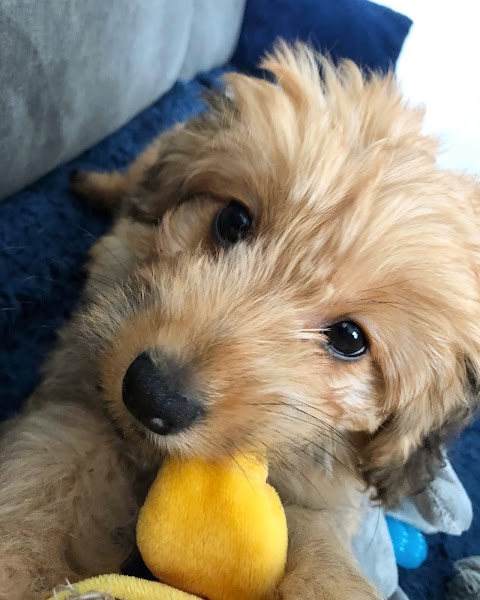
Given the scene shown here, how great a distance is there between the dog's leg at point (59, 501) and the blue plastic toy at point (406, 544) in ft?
3.07

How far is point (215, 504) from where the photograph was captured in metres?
1.00

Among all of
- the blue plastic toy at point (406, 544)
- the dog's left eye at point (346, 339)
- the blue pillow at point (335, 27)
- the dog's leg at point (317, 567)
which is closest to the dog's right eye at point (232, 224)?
the dog's left eye at point (346, 339)

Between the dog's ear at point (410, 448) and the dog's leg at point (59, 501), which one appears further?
the dog's ear at point (410, 448)

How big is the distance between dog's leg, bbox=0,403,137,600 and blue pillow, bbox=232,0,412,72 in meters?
2.36

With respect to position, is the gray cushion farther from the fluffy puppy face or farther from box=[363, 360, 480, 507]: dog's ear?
box=[363, 360, 480, 507]: dog's ear

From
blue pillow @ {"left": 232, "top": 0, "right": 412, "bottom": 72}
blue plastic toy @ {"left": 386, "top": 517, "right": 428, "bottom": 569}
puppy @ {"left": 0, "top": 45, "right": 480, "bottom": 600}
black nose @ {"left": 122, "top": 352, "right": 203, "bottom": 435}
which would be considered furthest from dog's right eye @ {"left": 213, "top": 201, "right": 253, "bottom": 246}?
blue pillow @ {"left": 232, "top": 0, "right": 412, "bottom": 72}

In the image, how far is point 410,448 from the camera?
1.33 m

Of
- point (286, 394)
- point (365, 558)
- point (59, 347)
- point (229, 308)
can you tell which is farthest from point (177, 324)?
point (365, 558)

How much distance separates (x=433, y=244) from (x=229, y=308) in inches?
14.8

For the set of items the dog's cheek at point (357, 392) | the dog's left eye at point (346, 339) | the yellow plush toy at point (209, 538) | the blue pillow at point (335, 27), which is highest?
the dog's left eye at point (346, 339)

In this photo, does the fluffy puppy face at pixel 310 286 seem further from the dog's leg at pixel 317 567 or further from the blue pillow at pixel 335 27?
the blue pillow at pixel 335 27

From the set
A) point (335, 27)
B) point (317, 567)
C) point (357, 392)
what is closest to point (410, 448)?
point (357, 392)

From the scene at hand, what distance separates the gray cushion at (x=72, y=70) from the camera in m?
1.49

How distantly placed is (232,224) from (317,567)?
62cm
